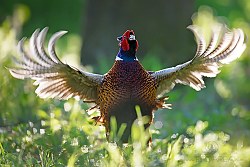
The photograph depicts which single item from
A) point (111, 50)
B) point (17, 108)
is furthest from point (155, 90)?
point (111, 50)

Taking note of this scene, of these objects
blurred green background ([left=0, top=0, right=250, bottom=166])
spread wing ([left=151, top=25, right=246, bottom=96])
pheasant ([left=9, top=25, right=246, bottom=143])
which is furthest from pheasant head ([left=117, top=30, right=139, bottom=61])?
blurred green background ([left=0, top=0, right=250, bottom=166])

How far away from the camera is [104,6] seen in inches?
385

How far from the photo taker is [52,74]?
518 cm

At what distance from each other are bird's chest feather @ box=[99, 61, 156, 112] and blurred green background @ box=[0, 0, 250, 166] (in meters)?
0.29

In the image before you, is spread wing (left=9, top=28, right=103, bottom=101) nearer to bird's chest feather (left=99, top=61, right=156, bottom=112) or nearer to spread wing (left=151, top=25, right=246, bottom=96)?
bird's chest feather (left=99, top=61, right=156, bottom=112)

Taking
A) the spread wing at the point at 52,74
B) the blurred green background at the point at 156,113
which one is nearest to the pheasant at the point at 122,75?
the spread wing at the point at 52,74

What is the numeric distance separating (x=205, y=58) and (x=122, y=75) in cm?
56

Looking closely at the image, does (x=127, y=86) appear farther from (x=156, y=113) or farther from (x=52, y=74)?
(x=156, y=113)

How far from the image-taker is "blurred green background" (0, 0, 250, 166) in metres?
4.88

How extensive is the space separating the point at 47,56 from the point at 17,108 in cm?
144

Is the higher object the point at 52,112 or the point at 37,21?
the point at 37,21

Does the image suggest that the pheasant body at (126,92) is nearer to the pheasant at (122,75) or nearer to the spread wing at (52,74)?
the pheasant at (122,75)

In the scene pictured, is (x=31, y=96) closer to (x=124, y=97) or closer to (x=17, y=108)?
(x=17, y=108)

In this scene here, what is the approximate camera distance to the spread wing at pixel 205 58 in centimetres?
516
